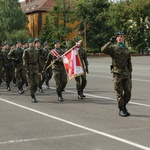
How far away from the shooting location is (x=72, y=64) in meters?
11.9

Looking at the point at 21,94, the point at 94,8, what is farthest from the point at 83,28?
the point at 21,94

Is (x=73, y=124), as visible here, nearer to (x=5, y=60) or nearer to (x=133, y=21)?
(x=5, y=60)

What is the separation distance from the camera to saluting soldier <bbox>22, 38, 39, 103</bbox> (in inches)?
457

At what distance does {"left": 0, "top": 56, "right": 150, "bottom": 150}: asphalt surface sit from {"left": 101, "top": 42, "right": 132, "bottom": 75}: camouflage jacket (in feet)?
3.57

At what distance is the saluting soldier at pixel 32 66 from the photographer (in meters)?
11.6

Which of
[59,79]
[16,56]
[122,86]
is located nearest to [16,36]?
[16,56]

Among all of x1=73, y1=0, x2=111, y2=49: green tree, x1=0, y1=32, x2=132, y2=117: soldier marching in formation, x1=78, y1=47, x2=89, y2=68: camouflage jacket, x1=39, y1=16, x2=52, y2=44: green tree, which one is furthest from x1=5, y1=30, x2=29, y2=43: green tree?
x1=78, y1=47, x2=89, y2=68: camouflage jacket

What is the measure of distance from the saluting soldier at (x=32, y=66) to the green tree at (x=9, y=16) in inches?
2483

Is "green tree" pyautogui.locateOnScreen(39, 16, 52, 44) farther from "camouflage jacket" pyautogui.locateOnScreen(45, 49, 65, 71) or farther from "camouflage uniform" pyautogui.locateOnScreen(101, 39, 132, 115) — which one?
"camouflage uniform" pyautogui.locateOnScreen(101, 39, 132, 115)

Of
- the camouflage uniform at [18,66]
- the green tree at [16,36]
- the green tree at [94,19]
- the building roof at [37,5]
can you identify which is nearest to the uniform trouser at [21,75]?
the camouflage uniform at [18,66]

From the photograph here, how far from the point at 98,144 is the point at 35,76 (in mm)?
5806

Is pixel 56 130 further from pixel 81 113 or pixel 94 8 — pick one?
pixel 94 8

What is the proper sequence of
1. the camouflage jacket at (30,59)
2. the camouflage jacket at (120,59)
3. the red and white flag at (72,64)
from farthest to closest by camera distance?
the red and white flag at (72,64)
the camouflage jacket at (30,59)
the camouflage jacket at (120,59)

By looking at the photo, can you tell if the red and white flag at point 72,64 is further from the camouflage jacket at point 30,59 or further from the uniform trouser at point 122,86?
the uniform trouser at point 122,86
